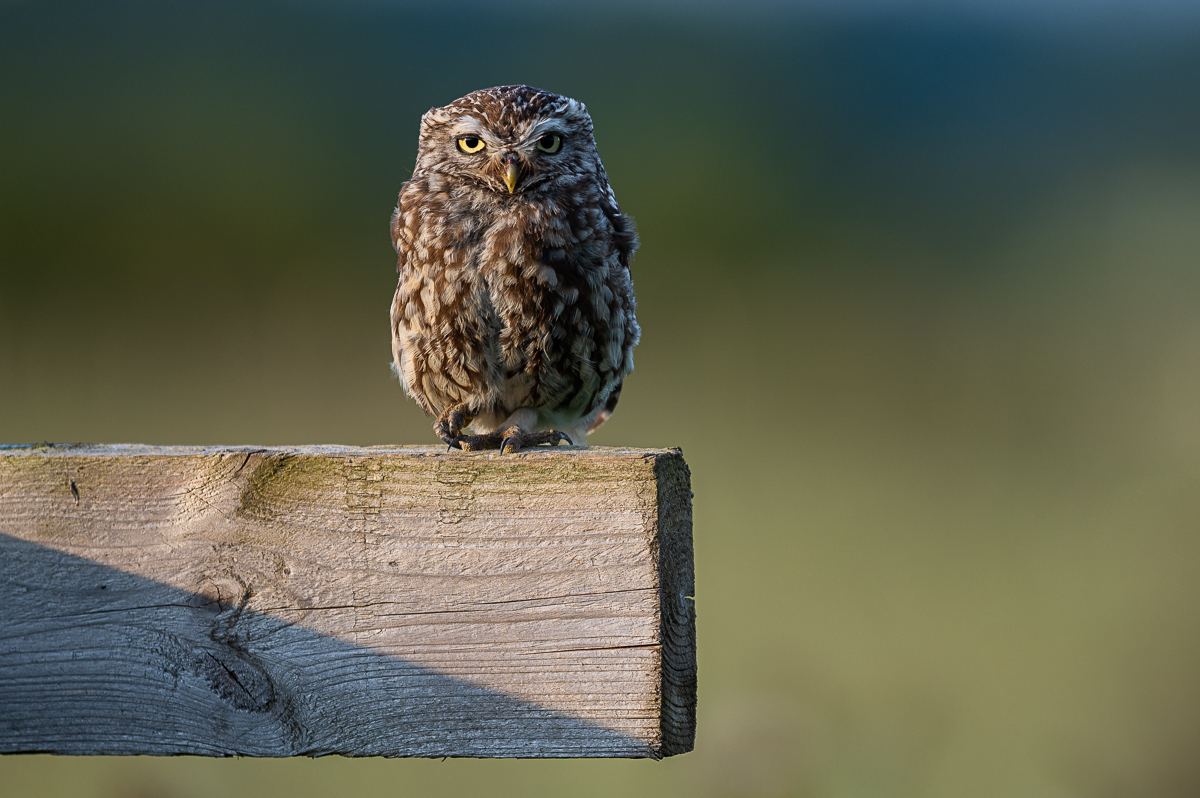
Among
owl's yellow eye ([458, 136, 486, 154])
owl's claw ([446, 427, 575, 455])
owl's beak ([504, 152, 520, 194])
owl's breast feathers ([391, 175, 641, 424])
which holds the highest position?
owl's yellow eye ([458, 136, 486, 154])

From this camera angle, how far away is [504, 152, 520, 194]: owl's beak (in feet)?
8.37

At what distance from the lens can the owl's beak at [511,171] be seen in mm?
2551

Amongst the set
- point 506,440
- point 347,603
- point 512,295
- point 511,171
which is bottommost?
point 347,603

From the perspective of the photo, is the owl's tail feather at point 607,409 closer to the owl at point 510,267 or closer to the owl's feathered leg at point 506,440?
the owl at point 510,267

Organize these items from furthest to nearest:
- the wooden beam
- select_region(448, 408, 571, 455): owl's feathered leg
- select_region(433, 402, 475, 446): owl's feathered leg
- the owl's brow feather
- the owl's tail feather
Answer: the owl's tail feather, the owl's brow feather, select_region(433, 402, 475, 446): owl's feathered leg, select_region(448, 408, 571, 455): owl's feathered leg, the wooden beam

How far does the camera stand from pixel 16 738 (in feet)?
5.15

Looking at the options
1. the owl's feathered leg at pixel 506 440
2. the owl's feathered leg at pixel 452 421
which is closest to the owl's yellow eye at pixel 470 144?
the owl's feathered leg at pixel 452 421

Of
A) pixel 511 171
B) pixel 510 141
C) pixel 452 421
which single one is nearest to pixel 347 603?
pixel 452 421

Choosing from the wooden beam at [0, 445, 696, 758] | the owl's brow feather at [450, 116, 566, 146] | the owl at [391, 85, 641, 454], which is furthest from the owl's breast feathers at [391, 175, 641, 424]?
the wooden beam at [0, 445, 696, 758]

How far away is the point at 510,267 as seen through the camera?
2.53 metres

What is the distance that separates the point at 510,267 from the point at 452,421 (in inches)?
15.3

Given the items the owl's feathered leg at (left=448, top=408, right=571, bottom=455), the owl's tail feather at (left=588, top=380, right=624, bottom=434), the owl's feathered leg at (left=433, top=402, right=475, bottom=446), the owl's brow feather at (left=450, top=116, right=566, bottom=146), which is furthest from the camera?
the owl's tail feather at (left=588, top=380, right=624, bottom=434)

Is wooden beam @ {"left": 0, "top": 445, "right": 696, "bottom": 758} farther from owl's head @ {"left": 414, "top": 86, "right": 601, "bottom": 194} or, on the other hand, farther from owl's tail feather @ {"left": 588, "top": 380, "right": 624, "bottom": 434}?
owl's tail feather @ {"left": 588, "top": 380, "right": 624, "bottom": 434}

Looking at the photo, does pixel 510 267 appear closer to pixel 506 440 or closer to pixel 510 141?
pixel 510 141
